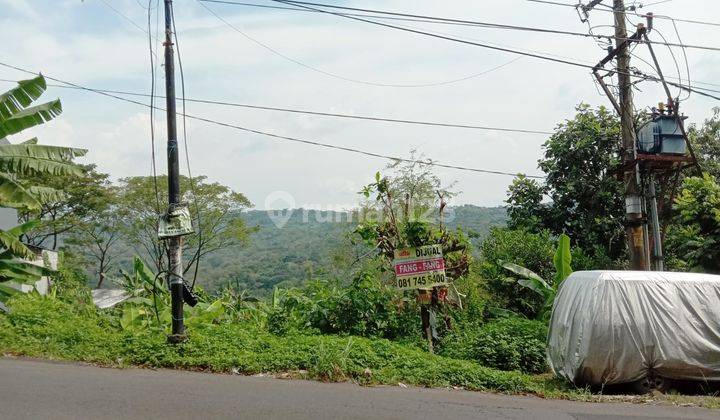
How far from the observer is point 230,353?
34.1ft

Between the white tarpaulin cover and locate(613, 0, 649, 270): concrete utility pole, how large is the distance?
3057mm

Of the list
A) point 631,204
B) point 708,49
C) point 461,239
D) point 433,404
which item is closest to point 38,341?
point 433,404

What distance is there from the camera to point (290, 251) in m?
47.2

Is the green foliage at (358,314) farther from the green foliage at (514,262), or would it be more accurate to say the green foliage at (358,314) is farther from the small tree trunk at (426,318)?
the green foliage at (514,262)

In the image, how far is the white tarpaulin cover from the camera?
32.7 feet

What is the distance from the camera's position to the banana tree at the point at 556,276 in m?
14.2

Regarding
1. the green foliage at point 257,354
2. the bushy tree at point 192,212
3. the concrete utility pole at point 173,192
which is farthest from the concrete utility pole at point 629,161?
the bushy tree at point 192,212

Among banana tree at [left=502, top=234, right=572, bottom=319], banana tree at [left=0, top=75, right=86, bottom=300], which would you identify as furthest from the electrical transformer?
banana tree at [left=0, top=75, right=86, bottom=300]

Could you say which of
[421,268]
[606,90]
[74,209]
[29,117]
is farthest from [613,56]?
[74,209]

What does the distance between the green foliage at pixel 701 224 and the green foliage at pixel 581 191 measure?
3.08 meters

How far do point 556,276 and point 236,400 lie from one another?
8878 mm

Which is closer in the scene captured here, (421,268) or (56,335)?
(56,335)

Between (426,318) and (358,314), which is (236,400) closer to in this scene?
(358,314)

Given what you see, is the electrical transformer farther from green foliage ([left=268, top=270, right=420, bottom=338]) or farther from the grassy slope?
green foliage ([left=268, top=270, right=420, bottom=338])
